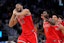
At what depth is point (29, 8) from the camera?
1441cm

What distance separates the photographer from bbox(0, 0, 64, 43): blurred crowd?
12.0 metres

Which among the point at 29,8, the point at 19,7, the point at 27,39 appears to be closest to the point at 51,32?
the point at 27,39

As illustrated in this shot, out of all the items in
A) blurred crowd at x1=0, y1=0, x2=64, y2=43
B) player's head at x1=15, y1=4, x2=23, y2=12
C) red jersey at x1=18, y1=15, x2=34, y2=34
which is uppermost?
player's head at x1=15, y1=4, x2=23, y2=12

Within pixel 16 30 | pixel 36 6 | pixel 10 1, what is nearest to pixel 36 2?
pixel 36 6

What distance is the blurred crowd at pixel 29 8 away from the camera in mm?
12008

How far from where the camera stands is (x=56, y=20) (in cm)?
729

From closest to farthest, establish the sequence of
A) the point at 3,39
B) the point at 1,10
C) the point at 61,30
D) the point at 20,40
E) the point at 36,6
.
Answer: the point at 20,40 → the point at 61,30 → the point at 3,39 → the point at 1,10 → the point at 36,6

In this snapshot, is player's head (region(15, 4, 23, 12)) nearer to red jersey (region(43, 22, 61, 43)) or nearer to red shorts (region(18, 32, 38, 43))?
red shorts (region(18, 32, 38, 43))

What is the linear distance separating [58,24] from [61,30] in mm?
185

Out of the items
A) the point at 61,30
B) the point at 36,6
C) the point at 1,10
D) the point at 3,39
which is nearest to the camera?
the point at 61,30

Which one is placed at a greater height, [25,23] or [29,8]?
[25,23]

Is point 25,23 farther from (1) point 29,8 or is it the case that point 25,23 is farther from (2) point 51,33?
(1) point 29,8

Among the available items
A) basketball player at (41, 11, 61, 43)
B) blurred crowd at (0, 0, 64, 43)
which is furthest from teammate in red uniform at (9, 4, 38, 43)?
blurred crowd at (0, 0, 64, 43)

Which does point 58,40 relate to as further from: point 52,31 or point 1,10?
point 1,10
